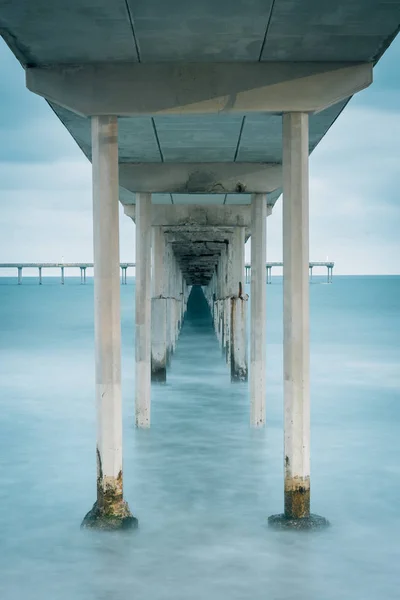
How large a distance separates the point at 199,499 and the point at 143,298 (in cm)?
419

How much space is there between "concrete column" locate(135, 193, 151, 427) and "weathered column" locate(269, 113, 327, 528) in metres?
5.01

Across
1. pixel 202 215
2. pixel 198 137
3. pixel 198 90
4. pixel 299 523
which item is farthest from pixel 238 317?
pixel 198 90

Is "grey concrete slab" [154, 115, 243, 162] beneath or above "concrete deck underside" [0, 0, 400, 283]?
beneath

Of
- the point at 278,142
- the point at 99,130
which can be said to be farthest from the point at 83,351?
the point at 99,130

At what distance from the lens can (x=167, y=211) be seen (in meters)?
15.8

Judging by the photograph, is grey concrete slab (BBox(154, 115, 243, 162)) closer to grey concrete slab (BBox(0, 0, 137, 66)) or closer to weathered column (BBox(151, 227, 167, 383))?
grey concrete slab (BBox(0, 0, 137, 66))

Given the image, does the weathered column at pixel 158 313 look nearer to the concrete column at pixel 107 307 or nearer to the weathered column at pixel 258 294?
the weathered column at pixel 258 294

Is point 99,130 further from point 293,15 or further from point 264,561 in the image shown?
point 264,561

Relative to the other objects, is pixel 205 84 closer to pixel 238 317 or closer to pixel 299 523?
pixel 299 523

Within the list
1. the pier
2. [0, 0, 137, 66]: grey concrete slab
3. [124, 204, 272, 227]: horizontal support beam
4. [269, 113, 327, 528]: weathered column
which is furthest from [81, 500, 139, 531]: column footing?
[124, 204, 272, 227]: horizontal support beam

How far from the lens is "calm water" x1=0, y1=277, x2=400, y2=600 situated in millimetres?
A: 6406

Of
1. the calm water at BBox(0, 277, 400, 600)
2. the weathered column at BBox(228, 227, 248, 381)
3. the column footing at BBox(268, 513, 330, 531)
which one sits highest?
the weathered column at BBox(228, 227, 248, 381)

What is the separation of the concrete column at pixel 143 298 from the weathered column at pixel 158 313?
13.9 ft

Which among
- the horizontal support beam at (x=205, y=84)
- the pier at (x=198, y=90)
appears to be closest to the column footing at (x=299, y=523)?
the pier at (x=198, y=90)
